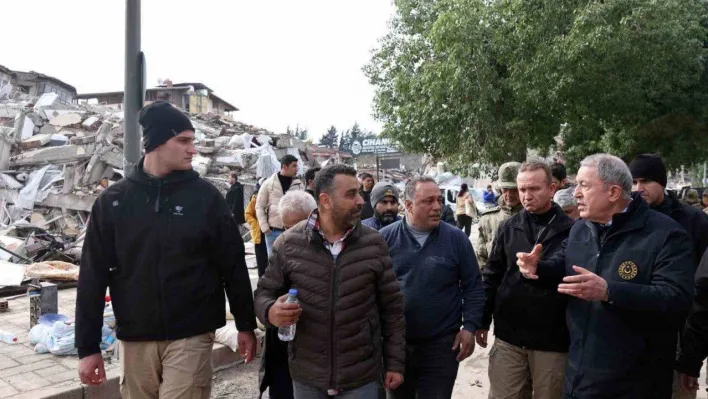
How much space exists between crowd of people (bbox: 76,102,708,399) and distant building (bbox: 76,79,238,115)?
37.9 metres

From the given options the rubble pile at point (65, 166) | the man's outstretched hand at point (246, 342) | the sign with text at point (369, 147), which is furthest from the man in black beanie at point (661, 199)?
the sign with text at point (369, 147)

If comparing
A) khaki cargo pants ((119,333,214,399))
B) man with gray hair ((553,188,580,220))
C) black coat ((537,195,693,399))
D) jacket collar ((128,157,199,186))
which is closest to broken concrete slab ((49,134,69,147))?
jacket collar ((128,157,199,186))

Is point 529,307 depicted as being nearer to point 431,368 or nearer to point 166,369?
point 431,368

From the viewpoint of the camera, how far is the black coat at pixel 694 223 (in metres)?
3.71

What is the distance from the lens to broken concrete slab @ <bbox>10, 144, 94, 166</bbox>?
698 inches

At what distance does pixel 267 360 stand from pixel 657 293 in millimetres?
→ 2023

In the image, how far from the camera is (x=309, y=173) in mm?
7062

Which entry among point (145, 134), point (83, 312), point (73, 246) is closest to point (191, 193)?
point (145, 134)

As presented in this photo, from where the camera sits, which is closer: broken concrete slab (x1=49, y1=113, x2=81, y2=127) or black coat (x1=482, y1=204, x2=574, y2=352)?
black coat (x1=482, y1=204, x2=574, y2=352)

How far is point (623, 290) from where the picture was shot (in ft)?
7.78

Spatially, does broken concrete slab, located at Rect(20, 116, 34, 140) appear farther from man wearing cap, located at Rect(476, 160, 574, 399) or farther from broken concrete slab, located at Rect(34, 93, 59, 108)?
man wearing cap, located at Rect(476, 160, 574, 399)

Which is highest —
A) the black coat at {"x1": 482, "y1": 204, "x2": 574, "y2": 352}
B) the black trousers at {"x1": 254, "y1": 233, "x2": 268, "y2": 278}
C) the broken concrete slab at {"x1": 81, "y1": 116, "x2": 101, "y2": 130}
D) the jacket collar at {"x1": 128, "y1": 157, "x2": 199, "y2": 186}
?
the broken concrete slab at {"x1": 81, "y1": 116, "x2": 101, "y2": 130}

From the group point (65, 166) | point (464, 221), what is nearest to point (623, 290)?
point (464, 221)

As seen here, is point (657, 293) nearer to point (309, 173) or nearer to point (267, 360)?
point (267, 360)
